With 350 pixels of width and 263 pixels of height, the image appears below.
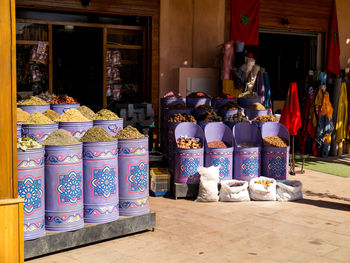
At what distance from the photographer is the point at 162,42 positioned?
433 inches

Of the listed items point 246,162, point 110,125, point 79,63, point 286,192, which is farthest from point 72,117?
point 79,63

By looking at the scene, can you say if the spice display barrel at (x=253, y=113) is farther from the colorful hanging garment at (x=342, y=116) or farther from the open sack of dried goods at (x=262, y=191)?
the colorful hanging garment at (x=342, y=116)

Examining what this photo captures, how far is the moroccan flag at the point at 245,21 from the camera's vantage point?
11.8 meters

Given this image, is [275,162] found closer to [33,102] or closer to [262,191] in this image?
[262,191]

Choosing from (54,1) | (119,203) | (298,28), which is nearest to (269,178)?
(119,203)

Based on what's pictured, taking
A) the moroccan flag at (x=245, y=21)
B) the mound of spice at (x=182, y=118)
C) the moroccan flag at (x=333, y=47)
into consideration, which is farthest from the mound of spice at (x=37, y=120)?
the moroccan flag at (x=333, y=47)

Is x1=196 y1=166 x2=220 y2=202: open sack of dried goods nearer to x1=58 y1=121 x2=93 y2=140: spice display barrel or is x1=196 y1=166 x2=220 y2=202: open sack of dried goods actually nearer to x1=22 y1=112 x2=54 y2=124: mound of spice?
x1=58 y1=121 x2=93 y2=140: spice display barrel

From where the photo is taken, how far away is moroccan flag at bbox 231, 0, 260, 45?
11836 millimetres

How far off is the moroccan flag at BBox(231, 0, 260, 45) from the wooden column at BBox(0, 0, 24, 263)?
8426mm

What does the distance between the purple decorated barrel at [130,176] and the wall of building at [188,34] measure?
5.31m

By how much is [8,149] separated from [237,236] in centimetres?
298

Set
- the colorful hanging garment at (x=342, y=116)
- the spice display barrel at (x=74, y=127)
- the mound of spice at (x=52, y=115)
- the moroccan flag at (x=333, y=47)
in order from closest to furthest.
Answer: the spice display barrel at (x=74, y=127), the mound of spice at (x=52, y=115), the colorful hanging garment at (x=342, y=116), the moroccan flag at (x=333, y=47)

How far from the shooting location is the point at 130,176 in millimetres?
5836

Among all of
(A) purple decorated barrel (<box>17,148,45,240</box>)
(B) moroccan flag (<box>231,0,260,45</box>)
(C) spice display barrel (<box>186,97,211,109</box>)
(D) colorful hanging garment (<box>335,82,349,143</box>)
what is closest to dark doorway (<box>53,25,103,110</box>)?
(C) spice display barrel (<box>186,97,211,109</box>)
